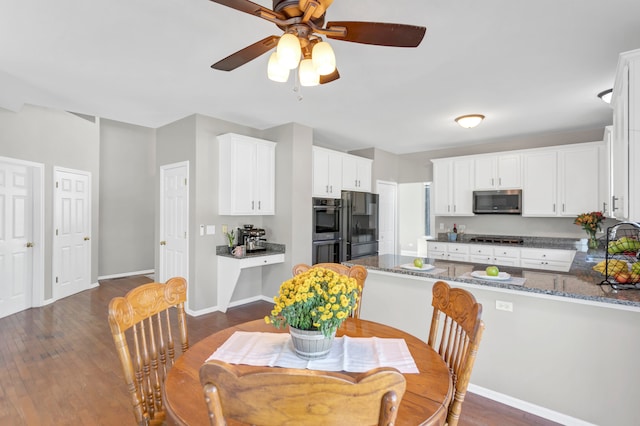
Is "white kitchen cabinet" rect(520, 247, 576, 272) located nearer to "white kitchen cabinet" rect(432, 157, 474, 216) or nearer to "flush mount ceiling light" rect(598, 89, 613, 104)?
"white kitchen cabinet" rect(432, 157, 474, 216)

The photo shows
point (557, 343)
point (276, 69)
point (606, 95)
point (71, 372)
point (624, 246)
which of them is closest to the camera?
point (276, 69)

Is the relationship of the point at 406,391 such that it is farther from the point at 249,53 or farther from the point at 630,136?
the point at 630,136

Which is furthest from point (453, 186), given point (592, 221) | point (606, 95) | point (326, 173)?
point (606, 95)

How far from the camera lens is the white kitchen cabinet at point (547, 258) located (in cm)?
437

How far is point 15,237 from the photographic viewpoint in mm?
4312

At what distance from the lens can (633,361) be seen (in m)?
1.92

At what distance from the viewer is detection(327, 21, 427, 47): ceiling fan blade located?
1.55 metres

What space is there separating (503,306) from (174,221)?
3.98m

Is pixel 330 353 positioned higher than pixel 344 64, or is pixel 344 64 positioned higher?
pixel 344 64

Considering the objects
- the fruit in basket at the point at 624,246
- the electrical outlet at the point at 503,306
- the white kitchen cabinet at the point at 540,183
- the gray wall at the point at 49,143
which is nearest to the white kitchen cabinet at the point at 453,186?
the white kitchen cabinet at the point at 540,183

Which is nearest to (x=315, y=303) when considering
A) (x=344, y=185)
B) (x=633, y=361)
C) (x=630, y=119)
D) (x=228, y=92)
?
(x=633, y=361)

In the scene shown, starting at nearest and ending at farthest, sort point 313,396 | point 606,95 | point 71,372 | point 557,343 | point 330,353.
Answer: point 313,396
point 330,353
point 557,343
point 71,372
point 606,95

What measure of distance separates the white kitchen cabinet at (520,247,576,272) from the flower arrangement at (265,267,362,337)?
4.25 meters

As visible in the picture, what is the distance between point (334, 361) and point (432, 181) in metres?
5.46
